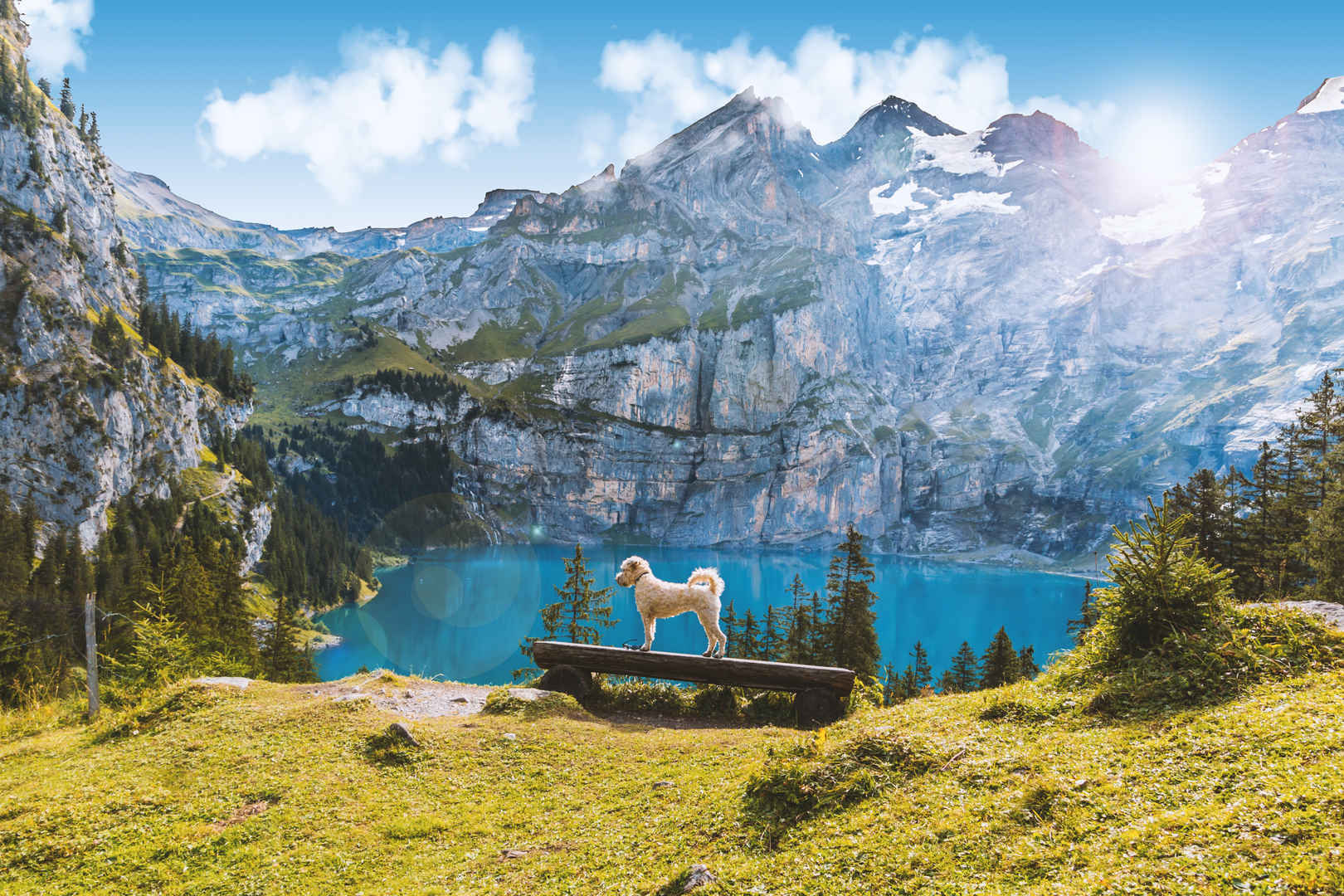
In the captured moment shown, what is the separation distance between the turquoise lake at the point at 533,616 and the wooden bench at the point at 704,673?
48.4m

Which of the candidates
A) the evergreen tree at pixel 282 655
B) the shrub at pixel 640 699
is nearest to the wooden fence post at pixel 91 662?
the shrub at pixel 640 699

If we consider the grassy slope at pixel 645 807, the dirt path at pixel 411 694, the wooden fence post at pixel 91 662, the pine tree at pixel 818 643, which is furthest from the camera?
the pine tree at pixel 818 643

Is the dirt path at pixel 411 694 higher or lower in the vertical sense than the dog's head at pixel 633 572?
lower

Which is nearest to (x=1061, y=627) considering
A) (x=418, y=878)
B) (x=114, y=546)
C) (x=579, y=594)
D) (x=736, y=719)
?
(x=579, y=594)

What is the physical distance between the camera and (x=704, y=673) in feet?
46.7

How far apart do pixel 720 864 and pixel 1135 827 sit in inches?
154

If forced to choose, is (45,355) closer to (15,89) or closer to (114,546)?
(114,546)

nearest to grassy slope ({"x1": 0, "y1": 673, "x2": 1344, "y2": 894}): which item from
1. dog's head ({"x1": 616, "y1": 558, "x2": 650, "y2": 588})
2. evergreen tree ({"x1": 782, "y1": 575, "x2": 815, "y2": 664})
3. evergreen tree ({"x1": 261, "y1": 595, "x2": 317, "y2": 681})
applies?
dog's head ({"x1": 616, "y1": 558, "x2": 650, "y2": 588})

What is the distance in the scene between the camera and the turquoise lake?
95312mm

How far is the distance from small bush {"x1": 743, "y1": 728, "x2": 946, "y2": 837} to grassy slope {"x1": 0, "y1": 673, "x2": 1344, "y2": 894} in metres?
0.22

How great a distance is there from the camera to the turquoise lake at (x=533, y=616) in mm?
95312

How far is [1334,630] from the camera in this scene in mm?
8211

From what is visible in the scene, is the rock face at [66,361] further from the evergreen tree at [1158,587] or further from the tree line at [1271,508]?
the tree line at [1271,508]

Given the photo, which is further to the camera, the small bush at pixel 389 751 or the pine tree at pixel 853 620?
the pine tree at pixel 853 620
